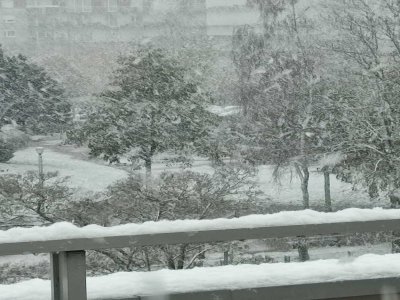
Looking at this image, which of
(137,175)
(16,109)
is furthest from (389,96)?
(16,109)

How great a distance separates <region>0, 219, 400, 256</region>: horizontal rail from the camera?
1388 millimetres

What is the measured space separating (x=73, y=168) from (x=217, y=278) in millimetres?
9852

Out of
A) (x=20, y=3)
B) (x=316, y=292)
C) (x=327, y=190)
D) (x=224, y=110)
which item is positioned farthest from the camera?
(x=20, y=3)

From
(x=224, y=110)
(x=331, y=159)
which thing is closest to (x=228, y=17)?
(x=224, y=110)

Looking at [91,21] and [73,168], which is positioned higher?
[91,21]

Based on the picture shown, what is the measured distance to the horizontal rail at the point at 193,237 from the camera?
1.39m

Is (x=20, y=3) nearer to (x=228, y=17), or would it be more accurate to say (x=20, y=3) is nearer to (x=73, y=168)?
(x=73, y=168)

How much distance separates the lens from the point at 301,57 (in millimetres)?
12242

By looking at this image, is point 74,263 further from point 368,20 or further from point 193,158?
point 368,20

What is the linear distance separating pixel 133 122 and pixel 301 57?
128 inches

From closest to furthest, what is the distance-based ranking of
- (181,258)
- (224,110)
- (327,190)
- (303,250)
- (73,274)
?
(73,274)
(181,258)
(303,250)
(327,190)
(224,110)

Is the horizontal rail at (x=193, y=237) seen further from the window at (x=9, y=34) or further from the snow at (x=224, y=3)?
the snow at (x=224, y=3)

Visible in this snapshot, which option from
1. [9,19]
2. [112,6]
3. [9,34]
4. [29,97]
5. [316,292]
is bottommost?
[316,292]

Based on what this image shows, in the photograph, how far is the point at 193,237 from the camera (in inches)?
57.6
